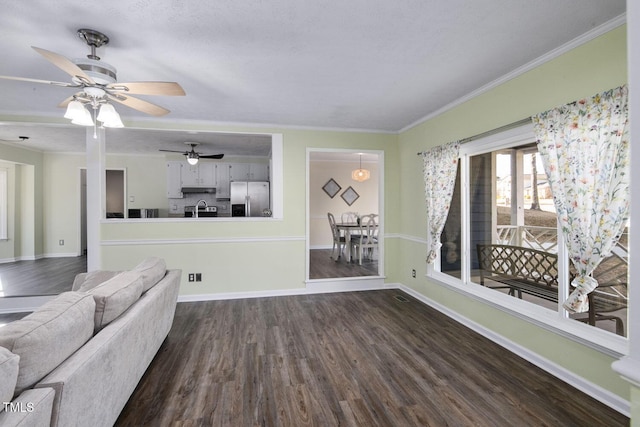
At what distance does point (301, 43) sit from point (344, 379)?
254 cm

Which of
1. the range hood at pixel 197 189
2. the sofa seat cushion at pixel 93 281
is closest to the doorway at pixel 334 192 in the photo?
the range hood at pixel 197 189

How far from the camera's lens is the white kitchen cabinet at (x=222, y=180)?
7.29m

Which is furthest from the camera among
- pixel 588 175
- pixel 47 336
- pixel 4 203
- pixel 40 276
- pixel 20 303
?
pixel 4 203

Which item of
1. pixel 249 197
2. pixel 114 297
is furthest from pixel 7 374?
pixel 249 197

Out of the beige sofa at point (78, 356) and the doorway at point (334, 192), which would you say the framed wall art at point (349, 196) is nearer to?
the doorway at point (334, 192)

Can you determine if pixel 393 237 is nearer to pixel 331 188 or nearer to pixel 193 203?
pixel 331 188

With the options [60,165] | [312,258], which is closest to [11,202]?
[60,165]

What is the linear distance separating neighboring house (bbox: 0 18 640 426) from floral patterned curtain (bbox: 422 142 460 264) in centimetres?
20

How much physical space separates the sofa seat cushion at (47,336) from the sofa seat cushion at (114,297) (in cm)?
11

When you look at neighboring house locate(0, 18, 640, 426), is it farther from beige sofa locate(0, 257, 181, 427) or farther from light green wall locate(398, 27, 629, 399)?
beige sofa locate(0, 257, 181, 427)

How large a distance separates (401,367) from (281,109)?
305 cm

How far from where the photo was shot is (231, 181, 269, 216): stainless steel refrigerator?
22.3ft

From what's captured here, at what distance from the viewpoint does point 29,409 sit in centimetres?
103

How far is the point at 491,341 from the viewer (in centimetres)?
293
